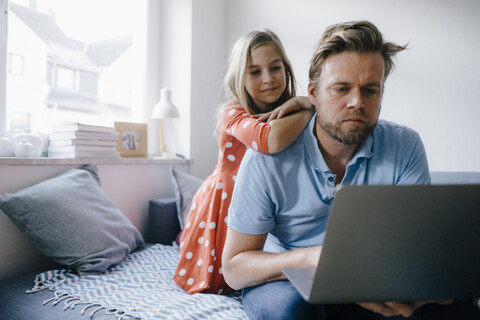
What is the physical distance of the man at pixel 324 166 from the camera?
3.35 ft

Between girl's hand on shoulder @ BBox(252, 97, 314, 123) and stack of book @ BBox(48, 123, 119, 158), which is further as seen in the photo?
stack of book @ BBox(48, 123, 119, 158)

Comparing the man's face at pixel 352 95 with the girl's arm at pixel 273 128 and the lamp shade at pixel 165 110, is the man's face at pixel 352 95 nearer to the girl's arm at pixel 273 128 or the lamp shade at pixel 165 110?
the girl's arm at pixel 273 128

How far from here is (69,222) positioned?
1.47 meters

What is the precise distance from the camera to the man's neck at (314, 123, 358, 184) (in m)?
1.14

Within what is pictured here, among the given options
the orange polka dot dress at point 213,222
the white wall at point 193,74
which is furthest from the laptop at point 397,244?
the white wall at point 193,74

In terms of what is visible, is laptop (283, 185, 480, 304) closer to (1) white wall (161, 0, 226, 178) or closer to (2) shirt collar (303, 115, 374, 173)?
(2) shirt collar (303, 115, 374, 173)

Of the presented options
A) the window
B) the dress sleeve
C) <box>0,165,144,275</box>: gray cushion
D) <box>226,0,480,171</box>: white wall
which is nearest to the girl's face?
the dress sleeve

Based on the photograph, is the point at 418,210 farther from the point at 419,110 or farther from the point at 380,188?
the point at 419,110

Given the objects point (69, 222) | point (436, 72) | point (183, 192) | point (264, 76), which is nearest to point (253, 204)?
point (264, 76)

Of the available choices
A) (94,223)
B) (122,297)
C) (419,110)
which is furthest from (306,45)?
(122,297)

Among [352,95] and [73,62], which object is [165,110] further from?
[352,95]

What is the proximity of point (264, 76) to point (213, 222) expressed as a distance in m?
0.67

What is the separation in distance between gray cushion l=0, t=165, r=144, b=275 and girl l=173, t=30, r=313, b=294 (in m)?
0.36

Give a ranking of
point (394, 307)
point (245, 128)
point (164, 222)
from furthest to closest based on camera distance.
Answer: point (164, 222)
point (245, 128)
point (394, 307)
